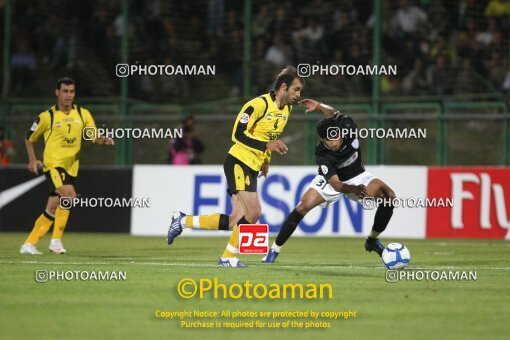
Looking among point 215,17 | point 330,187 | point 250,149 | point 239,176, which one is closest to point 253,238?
point 239,176

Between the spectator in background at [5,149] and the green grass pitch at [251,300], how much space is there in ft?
19.5

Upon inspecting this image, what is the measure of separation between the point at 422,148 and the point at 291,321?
1302 centimetres

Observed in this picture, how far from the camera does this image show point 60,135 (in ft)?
50.2

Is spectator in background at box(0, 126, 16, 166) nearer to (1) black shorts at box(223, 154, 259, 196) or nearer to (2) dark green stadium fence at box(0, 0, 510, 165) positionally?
(2) dark green stadium fence at box(0, 0, 510, 165)

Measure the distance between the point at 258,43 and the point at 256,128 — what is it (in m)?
10.5

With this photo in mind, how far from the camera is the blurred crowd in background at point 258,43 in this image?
22031 mm

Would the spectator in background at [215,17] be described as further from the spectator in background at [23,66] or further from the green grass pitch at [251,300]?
the green grass pitch at [251,300]

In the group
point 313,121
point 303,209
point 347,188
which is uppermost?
point 313,121

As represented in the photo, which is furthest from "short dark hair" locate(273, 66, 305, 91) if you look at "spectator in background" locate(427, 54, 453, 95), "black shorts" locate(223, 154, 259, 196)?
"spectator in background" locate(427, 54, 453, 95)

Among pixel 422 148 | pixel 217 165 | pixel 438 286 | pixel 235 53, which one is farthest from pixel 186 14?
pixel 438 286

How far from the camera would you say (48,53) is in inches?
968

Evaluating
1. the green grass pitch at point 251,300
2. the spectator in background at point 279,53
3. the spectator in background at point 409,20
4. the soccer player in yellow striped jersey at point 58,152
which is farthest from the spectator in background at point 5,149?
the spectator in background at point 409,20

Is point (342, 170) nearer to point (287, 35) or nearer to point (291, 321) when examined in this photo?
point (291, 321)

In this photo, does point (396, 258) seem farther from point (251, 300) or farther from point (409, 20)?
point (409, 20)
